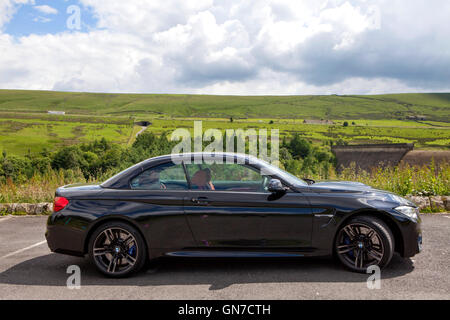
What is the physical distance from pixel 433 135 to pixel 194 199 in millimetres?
119040

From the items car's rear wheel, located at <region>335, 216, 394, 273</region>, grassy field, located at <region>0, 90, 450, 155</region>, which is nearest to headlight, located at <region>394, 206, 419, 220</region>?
car's rear wheel, located at <region>335, 216, 394, 273</region>

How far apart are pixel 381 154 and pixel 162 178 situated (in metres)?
63.5

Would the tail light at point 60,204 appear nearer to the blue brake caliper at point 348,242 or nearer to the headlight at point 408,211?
the blue brake caliper at point 348,242

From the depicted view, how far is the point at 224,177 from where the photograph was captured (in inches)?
222

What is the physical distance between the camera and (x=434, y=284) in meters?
4.80

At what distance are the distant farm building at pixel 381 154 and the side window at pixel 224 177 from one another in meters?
52.8

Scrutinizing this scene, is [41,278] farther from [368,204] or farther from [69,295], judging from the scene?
[368,204]

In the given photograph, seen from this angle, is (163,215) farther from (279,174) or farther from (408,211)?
(408,211)

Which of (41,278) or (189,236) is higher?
(189,236)

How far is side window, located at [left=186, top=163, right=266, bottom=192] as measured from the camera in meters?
5.47

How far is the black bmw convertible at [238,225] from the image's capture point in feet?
17.1

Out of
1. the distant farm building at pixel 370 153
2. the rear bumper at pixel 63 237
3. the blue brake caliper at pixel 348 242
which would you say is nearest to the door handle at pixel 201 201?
the rear bumper at pixel 63 237
